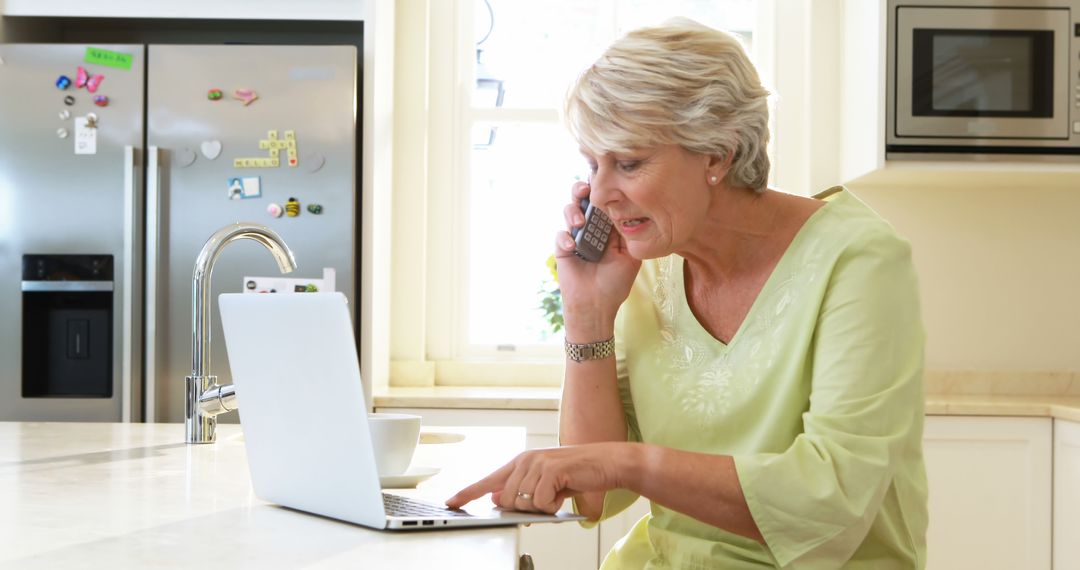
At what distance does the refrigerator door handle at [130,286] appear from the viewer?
2.91 m

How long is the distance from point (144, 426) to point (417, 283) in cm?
158

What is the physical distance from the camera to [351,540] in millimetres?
953

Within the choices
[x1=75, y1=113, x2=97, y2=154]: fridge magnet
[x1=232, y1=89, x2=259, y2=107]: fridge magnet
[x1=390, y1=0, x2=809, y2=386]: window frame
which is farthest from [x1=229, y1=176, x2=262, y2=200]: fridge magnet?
[x1=390, y1=0, x2=809, y2=386]: window frame

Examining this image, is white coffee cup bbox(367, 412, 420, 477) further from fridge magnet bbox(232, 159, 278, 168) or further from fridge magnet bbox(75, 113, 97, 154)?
fridge magnet bbox(75, 113, 97, 154)

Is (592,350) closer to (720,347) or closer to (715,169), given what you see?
(720,347)

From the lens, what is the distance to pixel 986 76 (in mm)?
2857

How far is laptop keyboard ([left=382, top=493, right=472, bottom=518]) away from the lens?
1.02 m

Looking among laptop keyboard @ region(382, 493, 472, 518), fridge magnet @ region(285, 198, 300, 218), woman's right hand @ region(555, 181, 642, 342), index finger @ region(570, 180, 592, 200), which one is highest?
fridge magnet @ region(285, 198, 300, 218)

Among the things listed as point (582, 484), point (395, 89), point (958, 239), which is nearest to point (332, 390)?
point (582, 484)

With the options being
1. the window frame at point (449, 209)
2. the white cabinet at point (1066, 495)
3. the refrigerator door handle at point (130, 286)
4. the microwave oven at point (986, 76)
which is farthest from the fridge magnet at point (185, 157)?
the white cabinet at point (1066, 495)

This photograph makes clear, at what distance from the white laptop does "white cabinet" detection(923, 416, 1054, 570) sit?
2.04m

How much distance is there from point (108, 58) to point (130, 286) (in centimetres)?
63

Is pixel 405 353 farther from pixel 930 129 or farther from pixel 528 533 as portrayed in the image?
pixel 930 129

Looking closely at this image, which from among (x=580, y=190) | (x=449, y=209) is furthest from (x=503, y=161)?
(x=580, y=190)
